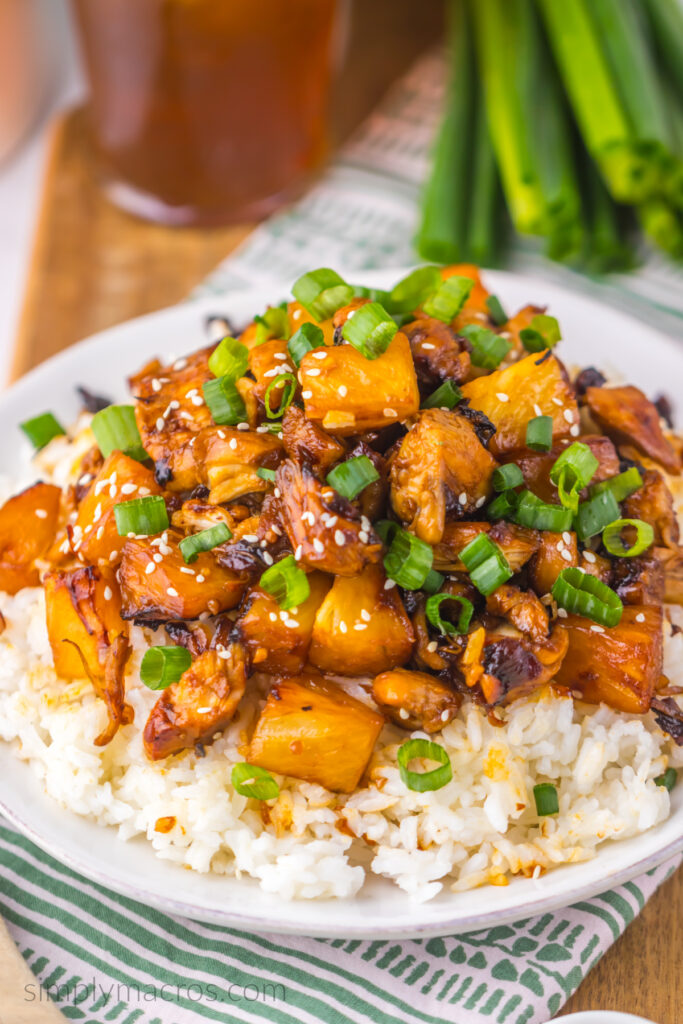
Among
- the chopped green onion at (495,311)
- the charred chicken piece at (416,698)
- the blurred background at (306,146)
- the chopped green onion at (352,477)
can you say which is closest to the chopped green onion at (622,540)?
the charred chicken piece at (416,698)

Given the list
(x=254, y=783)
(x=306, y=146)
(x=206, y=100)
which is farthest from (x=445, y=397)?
(x=306, y=146)

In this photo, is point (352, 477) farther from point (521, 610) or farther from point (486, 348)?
point (486, 348)

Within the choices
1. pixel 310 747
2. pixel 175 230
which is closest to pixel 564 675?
pixel 310 747

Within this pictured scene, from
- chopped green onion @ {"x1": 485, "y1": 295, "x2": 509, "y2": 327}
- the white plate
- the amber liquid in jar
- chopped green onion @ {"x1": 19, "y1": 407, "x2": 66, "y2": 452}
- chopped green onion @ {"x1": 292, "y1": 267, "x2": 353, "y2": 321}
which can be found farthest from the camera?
the amber liquid in jar

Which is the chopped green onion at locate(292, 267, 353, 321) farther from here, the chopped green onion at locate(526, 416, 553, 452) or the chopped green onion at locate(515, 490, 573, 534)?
the chopped green onion at locate(515, 490, 573, 534)

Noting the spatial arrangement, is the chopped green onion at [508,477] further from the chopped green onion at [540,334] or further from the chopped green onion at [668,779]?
the chopped green onion at [668,779]

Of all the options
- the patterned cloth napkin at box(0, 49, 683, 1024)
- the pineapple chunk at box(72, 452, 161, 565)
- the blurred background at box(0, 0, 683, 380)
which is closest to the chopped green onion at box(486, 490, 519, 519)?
the pineapple chunk at box(72, 452, 161, 565)

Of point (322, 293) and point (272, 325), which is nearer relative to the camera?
point (322, 293)
